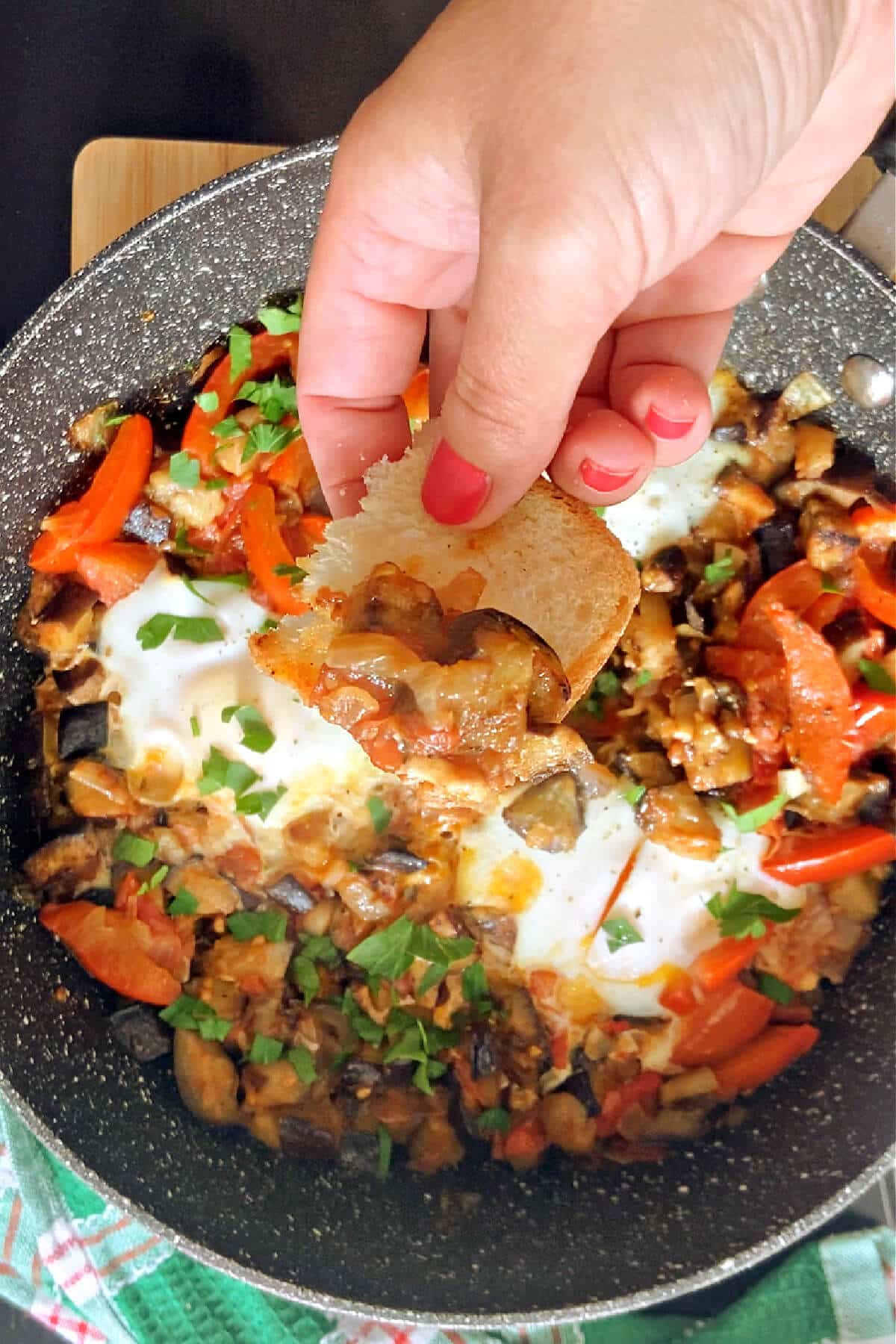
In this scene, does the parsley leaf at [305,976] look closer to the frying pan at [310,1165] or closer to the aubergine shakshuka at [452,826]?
the aubergine shakshuka at [452,826]

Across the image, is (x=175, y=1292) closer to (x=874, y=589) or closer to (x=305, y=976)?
(x=305, y=976)

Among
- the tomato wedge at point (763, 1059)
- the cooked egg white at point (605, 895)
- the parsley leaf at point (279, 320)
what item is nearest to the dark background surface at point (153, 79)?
the parsley leaf at point (279, 320)

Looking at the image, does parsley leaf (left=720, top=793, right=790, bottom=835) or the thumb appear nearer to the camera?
the thumb

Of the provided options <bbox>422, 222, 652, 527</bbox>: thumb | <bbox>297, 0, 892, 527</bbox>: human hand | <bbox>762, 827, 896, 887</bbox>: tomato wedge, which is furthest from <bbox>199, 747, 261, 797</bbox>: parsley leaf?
<bbox>762, 827, 896, 887</bbox>: tomato wedge

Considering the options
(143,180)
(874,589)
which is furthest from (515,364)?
(143,180)

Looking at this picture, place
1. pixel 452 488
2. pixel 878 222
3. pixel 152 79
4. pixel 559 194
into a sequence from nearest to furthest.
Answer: pixel 559 194
pixel 452 488
pixel 878 222
pixel 152 79

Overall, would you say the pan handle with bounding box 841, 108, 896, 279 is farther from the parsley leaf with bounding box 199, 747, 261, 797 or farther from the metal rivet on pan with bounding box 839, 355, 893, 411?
the parsley leaf with bounding box 199, 747, 261, 797
